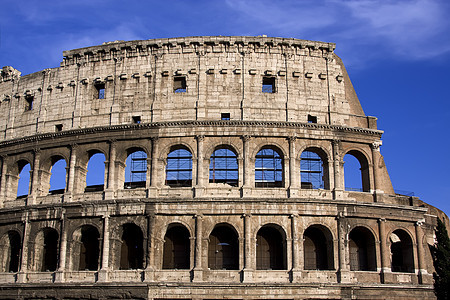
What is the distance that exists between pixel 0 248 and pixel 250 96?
1675 centimetres

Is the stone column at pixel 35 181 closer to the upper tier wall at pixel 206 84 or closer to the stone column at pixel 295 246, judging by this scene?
the upper tier wall at pixel 206 84

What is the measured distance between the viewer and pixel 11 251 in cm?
3275

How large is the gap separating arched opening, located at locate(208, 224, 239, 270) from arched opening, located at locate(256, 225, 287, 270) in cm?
124

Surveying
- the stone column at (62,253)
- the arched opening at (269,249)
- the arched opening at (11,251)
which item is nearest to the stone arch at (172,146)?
the arched opening at (269,249)

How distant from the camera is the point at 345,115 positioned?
31875 millimetres

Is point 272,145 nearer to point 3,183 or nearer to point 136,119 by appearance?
point 136,119

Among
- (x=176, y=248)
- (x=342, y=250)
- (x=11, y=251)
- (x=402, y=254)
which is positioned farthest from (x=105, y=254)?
(x=402, y=254)

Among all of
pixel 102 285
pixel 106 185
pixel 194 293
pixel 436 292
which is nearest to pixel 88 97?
pixel 106 185

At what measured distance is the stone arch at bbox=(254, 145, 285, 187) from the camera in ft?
106

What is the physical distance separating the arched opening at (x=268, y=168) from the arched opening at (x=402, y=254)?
24.2ft

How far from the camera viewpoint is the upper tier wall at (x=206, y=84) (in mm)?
31344

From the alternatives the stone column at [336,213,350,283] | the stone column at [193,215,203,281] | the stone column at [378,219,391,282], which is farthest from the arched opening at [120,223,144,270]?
the stone column at [378,219,391,282]

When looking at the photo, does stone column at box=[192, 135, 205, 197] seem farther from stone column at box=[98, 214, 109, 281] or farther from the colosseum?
stone column at box=[98, 214, 109, 281]

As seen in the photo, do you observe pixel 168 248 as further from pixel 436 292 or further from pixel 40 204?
pixel 436 292
